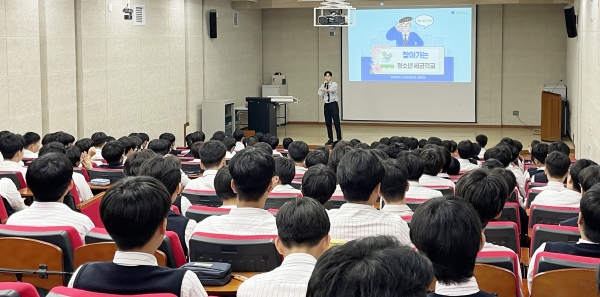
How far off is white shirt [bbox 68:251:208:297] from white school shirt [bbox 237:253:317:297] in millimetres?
172

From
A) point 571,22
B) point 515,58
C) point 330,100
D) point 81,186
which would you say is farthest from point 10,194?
point 515,58

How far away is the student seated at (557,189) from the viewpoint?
5.13 metres

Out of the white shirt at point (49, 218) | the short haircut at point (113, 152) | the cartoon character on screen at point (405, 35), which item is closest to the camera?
the white shirt at point (49, 218)

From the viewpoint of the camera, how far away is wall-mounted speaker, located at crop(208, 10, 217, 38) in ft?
49.1

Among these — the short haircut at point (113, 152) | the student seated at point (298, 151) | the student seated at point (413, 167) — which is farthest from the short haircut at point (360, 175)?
the short haircut at point (113, 152)

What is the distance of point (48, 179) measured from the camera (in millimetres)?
4078

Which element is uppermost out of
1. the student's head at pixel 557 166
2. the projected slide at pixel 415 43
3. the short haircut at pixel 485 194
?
the projected slide at pixel 415 43

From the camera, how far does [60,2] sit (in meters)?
10.4

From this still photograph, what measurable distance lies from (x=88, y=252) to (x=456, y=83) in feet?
46.0

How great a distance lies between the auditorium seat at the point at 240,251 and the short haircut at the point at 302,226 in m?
0.44

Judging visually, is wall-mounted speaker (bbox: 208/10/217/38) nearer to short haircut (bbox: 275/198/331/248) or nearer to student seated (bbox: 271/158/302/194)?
student seated (bbox: 271/158/302/194)

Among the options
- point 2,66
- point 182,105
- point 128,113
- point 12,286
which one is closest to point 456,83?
point 182,105

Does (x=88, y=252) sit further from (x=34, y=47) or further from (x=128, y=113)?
(x=128, y=113)

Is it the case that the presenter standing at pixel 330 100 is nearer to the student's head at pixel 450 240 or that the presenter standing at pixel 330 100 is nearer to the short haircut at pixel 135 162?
the short haircut at pixel 135 162
